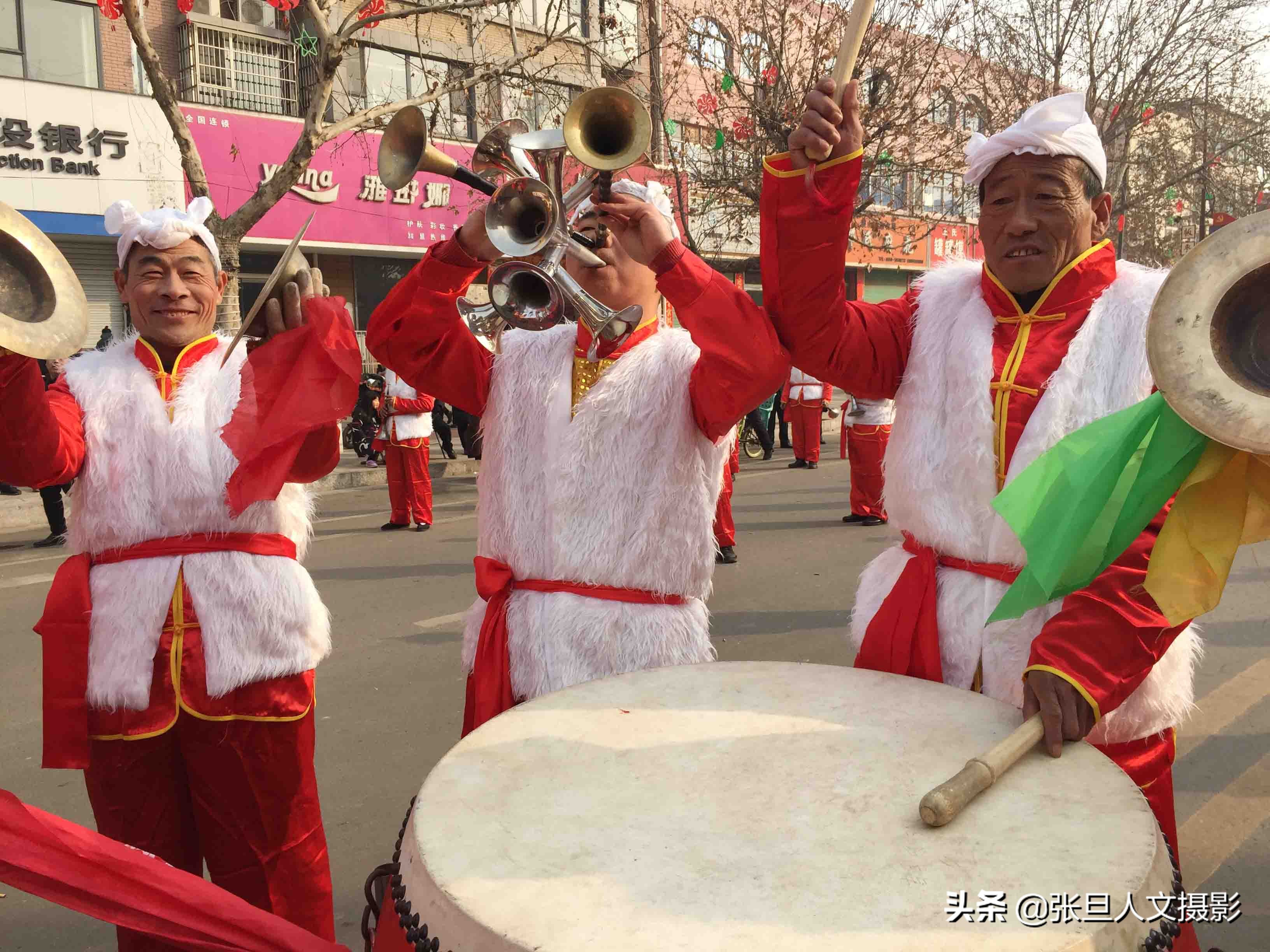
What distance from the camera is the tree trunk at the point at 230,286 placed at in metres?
10.3

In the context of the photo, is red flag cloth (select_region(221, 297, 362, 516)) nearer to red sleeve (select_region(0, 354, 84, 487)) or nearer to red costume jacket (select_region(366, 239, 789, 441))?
red costume jacket (select_region(366, 239, 789, 441))

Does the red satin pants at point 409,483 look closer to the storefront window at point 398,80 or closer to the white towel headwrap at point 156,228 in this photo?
the white towel headwrap at point 156,228

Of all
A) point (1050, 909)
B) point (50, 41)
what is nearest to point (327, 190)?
point (50, 41)

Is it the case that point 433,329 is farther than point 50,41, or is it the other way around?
point 50,41

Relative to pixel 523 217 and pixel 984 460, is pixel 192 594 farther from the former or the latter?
pixel 984 460

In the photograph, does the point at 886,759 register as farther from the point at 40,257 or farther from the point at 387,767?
the point at 387,767

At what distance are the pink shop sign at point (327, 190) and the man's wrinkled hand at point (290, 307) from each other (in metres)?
14.5

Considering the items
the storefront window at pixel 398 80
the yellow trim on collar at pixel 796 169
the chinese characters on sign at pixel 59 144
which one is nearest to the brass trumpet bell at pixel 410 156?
the yellow trim on collar at pixel 796 169

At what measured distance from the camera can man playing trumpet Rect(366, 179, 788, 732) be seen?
2.27m

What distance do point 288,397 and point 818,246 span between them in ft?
4.02

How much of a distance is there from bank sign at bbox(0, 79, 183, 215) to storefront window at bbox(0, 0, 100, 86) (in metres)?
0.32

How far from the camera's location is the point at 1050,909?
1.21 meters

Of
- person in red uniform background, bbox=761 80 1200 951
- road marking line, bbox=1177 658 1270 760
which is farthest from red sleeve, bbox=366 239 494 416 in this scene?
road marking line, bbox=1177 658 1270 760

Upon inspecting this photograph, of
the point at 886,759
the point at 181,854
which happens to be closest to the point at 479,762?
the point at 886,759
